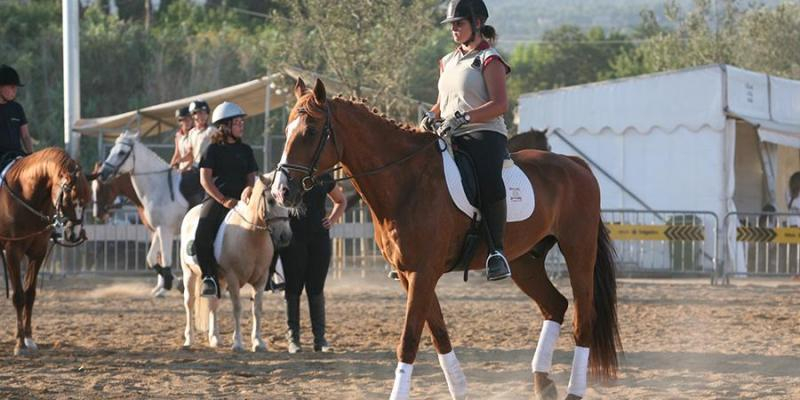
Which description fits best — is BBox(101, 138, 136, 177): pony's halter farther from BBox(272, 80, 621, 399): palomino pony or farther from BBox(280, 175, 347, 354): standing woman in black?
BBox(272, 80, 621, 399): palomino pony

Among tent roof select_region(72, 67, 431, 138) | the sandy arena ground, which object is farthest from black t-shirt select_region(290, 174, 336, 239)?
tent roof select_region(72, 67, 431, 138)

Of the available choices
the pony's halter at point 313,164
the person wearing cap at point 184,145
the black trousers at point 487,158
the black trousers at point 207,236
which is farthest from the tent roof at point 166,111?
the pony's halter at point 313,164

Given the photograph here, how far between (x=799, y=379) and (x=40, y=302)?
11.7m

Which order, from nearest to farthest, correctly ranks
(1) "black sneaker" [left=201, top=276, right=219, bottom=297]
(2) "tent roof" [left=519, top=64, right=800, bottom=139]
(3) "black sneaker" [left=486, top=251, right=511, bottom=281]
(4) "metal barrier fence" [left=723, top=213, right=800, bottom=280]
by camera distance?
1. (3) "black sneaker" [left=486, top=251, right=511, bottom=281]
2. (1) "black sneaker" [left=201, top=276, right=219, bottom=297]
3. (4) "metal barrier fence" [left=723, top=213, right=800, bottom=280]
4. (2) "tent roof" [left=519, top=64, right=800, bottom=139]

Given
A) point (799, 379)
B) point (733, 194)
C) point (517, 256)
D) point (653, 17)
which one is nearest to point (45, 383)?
point (517, 256)

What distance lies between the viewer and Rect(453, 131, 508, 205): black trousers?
8188 millimetres

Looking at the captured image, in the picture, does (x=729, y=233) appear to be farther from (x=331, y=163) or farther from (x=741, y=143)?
(x=331, y=163)

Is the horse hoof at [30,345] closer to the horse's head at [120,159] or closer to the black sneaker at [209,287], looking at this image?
the black sneaker at [209,287]

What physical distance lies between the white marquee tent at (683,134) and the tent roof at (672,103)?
0.02 m

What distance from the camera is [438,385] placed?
384 inches

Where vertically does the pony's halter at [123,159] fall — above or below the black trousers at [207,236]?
above

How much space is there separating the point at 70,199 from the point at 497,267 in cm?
552

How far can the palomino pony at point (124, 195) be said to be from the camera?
18.4m

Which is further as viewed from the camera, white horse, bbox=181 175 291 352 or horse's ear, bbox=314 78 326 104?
white horse, bbox=181 175 291 352
